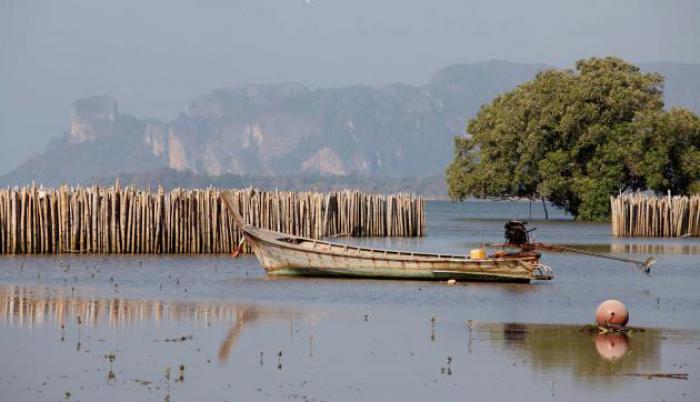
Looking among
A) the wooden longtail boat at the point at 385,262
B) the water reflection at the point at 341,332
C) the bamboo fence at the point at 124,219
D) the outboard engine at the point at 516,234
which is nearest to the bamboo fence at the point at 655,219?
the bamboo fence at the point at 124,219

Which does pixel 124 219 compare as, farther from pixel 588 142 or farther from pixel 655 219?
pixel 588 142

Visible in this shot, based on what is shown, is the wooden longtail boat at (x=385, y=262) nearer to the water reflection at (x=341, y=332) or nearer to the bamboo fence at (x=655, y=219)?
the water reflection at (x=341, y=332)

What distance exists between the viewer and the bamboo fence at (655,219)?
50.8m

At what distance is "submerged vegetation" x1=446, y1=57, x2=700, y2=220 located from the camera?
65.0m

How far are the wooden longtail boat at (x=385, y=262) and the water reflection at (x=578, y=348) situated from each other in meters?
7.20

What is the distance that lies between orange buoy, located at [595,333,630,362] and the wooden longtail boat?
8431 millimetres

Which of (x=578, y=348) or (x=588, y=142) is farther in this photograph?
(x=588, y=142)

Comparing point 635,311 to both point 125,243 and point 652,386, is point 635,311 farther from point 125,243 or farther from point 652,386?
point 125,243

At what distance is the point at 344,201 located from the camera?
44.8 metres

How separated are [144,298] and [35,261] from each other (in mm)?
8491

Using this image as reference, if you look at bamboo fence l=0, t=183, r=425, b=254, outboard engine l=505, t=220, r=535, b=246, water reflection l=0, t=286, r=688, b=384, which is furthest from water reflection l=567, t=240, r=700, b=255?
water reflection l=0, t=286, r=688, b=384

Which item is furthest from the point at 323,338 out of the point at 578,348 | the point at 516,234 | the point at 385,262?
the point at 516,234

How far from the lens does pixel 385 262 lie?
2850 cm

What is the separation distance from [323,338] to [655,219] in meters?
33.9
